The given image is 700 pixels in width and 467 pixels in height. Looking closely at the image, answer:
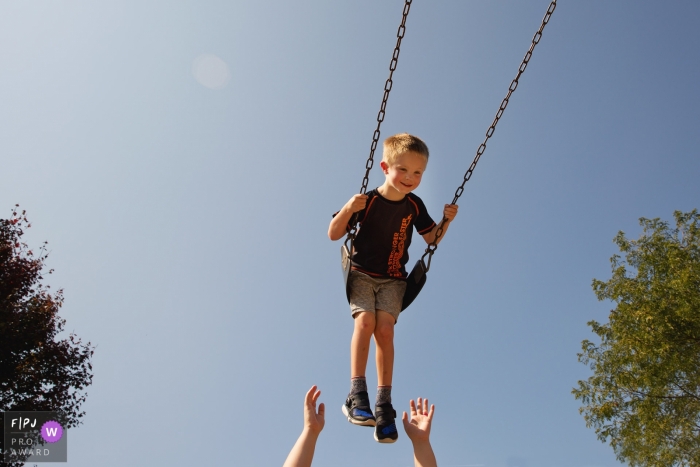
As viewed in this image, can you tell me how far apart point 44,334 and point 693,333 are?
1365 centimetres

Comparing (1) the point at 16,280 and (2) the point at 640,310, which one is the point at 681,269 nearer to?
(2) the point at 640,310

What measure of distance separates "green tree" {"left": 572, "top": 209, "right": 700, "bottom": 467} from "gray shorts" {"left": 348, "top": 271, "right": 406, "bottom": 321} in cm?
1002

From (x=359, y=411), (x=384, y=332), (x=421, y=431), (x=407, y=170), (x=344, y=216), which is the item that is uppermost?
(x=407, y=170)

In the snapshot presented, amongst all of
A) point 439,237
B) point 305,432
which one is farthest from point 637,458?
point 305,432

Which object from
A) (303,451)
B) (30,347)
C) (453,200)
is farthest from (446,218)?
(30,347)

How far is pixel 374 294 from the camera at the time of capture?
139 inches

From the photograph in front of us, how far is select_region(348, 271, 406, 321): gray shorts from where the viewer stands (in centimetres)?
346

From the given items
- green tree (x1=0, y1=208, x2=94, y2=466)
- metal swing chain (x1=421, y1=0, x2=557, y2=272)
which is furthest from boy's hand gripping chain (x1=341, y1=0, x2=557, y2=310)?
green tree (x1=0, y1=208, x2=94, y2=466)

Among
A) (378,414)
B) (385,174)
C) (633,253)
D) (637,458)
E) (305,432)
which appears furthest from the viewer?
(633,253)

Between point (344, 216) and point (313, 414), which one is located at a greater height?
point (344, 216)

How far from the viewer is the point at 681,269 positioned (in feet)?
40.0

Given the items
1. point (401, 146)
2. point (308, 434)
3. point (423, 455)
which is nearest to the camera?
point (308, 434)

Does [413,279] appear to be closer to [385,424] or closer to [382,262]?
[382,262]

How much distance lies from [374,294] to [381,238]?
401 millimetres
